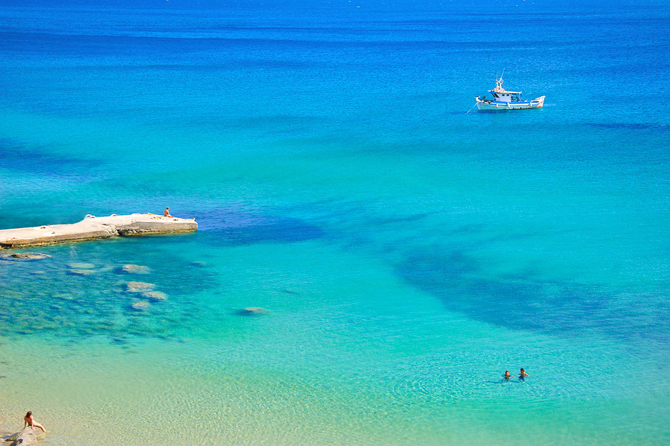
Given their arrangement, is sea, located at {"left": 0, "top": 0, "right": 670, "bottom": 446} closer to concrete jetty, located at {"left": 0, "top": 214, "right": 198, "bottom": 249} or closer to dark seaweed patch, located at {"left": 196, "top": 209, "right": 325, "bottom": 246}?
dark seaweed patch, located at {"left": 196, "top": 209, "right": 325, "bottom": 246}

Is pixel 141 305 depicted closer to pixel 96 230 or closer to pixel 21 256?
pixel 21 256

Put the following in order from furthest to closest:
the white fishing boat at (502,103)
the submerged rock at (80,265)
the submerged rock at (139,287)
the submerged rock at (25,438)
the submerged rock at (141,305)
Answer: the white fishing boat at (502,103) < the submerged rock at (80,265) < the submerged rock at (139,287) < the submerged rock at (141,305) < the submerged rock at (25,438)

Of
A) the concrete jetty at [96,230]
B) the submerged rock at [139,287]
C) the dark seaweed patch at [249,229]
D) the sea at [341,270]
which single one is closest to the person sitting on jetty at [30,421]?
the sea at [341,270]

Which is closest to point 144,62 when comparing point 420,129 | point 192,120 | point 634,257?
point 192,120

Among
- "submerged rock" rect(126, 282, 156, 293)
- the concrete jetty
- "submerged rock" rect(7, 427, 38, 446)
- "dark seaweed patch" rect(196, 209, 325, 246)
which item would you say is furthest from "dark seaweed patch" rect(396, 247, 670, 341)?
"submerged rock" rect(7, 427, 38, 446)

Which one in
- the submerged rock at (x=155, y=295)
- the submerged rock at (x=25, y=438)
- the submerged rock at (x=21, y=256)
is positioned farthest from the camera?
the submerged rock at (x=21, y=256)

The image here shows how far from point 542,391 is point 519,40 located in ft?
454

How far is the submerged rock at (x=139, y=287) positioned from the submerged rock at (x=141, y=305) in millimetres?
1459

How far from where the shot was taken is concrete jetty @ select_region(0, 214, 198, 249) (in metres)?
43.8

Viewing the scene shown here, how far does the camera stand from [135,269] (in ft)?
135

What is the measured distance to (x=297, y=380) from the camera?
101 feet

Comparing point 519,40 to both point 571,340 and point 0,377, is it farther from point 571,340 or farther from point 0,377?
point 0,377

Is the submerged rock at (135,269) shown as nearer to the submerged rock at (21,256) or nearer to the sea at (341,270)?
the sea at (341,270)

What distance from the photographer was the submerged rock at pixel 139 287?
38.4 metres
